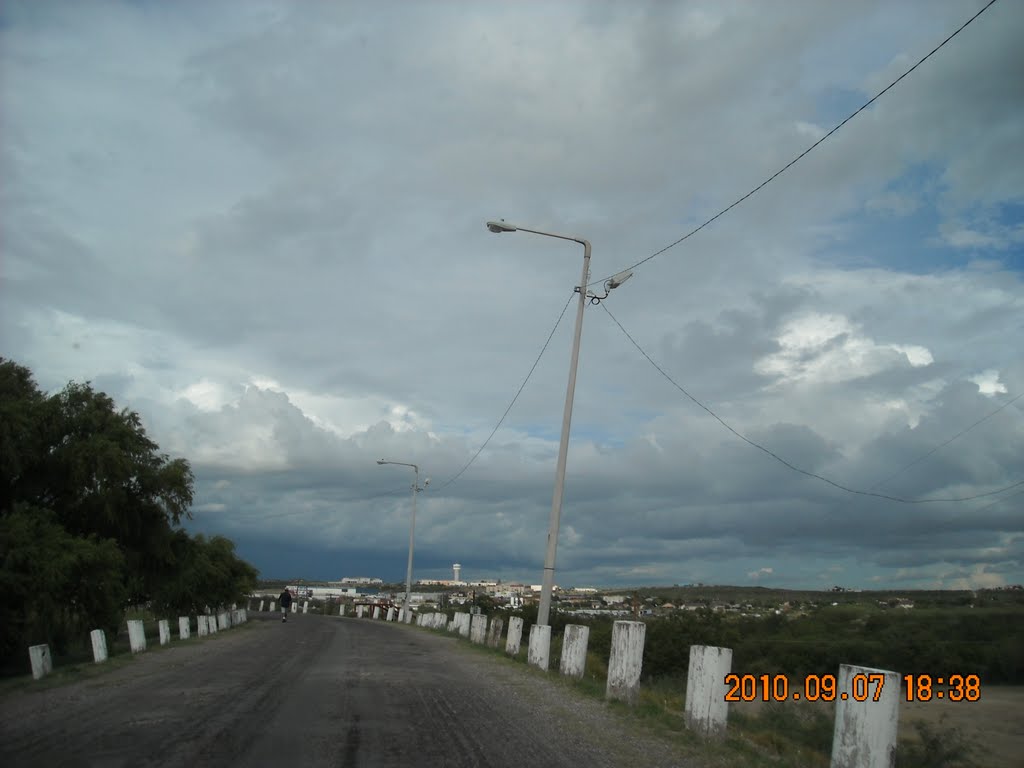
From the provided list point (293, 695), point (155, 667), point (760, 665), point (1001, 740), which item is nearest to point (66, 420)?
point (155, 667)

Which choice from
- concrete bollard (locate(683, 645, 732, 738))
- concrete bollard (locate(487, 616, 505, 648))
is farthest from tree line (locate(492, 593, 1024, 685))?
concrete bollard (locate(683, 645, 732, 738))

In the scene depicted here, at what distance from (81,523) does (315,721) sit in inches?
838

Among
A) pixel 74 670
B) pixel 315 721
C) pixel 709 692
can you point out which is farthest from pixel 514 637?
pixel 709 692

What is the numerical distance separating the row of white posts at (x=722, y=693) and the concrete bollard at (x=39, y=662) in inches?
383

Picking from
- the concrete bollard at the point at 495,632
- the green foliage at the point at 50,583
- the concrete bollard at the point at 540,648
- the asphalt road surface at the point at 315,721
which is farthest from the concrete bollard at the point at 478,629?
the green foliage at the point at 50,583

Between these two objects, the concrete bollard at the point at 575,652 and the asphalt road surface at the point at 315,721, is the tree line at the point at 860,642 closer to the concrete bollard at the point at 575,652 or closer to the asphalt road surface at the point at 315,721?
the concrete bollard at the point at 575,652

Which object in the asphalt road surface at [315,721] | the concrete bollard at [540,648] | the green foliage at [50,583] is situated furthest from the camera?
Result: the green foliage at [50,583]

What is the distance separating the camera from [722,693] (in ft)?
30.7

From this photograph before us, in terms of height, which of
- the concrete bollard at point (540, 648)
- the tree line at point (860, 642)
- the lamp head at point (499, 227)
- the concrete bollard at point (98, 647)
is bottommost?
the tree line at point (860, 642)

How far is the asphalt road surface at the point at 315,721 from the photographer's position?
7902 millimetres

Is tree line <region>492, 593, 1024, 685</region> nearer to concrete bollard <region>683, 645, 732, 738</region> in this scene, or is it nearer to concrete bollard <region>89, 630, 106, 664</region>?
concrete bollard <region>89, 630, 106, 664</region>

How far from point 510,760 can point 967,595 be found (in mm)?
49743

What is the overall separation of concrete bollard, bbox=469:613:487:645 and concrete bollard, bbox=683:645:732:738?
18.3m

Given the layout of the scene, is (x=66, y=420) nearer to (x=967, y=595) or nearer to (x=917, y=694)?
(x=917, y=694)
